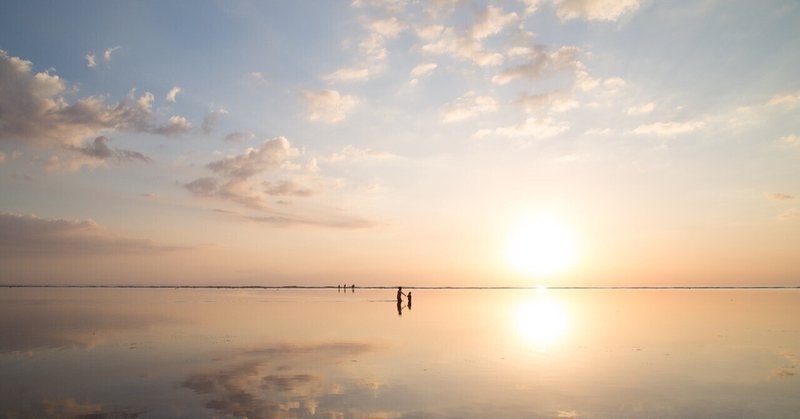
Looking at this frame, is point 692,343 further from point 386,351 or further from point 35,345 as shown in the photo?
point 35,345

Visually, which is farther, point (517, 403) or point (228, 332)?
point (228, 332)

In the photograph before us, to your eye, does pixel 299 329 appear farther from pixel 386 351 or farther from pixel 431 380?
pixel 431 380

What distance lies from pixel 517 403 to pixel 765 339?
23.5m

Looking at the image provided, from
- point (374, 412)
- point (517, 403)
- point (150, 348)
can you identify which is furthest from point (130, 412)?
point (150, 348)

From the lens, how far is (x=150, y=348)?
2492 centimetres

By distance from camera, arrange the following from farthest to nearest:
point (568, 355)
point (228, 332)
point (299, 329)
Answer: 1. point (299, 329)
2. point (228, 332)
3. point (568, 355)

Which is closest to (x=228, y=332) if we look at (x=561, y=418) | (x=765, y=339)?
(x=561, y=418)

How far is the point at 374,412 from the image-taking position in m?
13.7

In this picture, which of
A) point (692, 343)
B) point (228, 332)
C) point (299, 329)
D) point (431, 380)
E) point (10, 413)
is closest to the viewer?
point (10, 413)

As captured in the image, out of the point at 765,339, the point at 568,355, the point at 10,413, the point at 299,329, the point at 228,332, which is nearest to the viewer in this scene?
the point at 10,413

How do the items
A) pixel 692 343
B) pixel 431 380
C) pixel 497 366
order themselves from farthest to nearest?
pixel 692 343 → pixel 497 366 → pixel 431 380

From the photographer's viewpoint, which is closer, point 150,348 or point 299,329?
point 150,348

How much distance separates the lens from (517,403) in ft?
48.6

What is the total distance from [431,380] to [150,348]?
14.7 m
